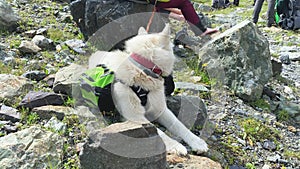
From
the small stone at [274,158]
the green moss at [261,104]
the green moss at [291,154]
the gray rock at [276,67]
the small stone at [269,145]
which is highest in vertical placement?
the gray rock at [276,67]

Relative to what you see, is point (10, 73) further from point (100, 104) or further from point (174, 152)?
point (174, 152)

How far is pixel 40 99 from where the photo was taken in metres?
4.61

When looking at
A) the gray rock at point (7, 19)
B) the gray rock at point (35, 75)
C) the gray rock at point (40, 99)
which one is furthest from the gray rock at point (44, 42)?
the gray rock at point (40, 99)

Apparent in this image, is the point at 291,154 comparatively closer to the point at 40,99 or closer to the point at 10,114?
the point at 40,99

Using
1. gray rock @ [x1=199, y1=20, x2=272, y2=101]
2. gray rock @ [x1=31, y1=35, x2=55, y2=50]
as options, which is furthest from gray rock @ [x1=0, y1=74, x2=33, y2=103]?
gray rock @ [x1=199, y1=20, x2=272, y2=101]

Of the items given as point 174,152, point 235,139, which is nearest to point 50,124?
point 174,152

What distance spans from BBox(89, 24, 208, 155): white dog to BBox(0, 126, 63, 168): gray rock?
931 mm

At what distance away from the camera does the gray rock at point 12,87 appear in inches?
186

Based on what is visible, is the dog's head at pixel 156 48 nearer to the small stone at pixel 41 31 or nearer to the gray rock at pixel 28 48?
the gray rock at pixel 28 48

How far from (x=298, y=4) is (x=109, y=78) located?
988cm

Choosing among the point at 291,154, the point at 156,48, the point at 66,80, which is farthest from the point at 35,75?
the point at 291,154

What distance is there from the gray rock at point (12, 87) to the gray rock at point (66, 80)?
1.48 ft

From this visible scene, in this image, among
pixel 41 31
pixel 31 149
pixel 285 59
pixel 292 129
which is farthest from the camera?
pixel 285 59

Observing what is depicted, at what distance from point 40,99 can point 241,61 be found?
140 inches
